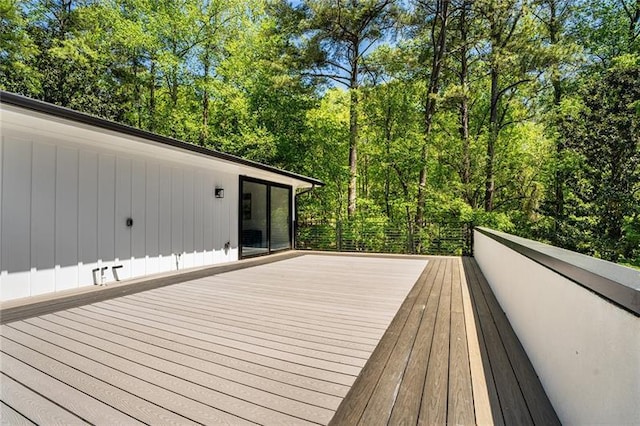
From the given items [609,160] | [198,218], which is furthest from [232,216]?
[609,160]

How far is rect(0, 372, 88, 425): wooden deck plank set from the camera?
5.01ft

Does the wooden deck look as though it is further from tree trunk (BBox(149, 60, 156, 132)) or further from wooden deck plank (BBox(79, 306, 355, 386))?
tree trunk (BBox(149, 60, 156, 132))

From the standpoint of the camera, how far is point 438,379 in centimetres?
189

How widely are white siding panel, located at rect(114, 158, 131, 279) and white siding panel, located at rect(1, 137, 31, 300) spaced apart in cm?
102

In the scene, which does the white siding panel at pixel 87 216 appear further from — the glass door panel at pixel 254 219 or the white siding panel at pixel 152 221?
the glass door panel at pixel 254 219

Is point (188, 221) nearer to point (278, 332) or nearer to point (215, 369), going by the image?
point (278, 332)

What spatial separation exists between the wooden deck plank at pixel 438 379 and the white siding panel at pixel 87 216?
422cm

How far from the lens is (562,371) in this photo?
156cm

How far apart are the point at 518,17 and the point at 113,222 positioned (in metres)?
13.2

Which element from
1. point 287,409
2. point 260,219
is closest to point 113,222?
point 260,219

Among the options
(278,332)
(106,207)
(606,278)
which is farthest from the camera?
(106,207)

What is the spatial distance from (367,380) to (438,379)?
42 cm

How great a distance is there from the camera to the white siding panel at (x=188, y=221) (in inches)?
222

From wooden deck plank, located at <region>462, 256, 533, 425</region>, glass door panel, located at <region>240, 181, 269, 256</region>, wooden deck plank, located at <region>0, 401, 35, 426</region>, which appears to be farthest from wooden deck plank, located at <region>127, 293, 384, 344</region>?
glass door panel, located at <region>240, 181, 269, 256</region>
